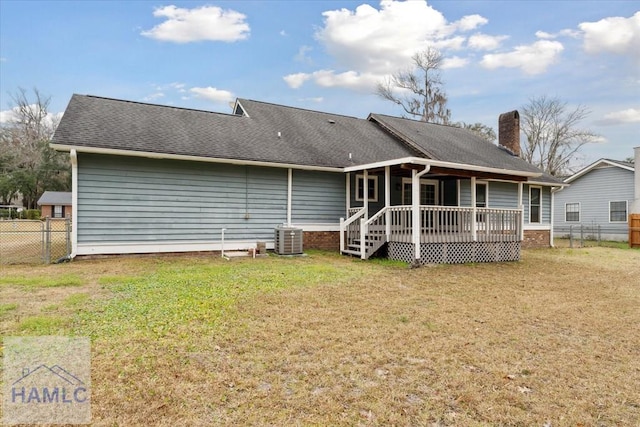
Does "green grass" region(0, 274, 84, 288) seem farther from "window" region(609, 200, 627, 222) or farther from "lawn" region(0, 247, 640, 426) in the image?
"window" region(609, 200, 627, 222)

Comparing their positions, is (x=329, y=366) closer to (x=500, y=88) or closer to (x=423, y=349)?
(x=423, y=349)

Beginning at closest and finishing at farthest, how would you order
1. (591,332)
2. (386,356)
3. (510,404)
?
(510,404) < (386,356) < (591,332)

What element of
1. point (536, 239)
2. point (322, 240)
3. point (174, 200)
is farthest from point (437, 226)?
point (536, 239)

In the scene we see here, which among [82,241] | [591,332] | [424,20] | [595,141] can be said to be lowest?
[591,332]

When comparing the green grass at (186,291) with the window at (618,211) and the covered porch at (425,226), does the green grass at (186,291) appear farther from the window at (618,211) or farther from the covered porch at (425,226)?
the window at (618,211)

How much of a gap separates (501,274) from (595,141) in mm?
31415

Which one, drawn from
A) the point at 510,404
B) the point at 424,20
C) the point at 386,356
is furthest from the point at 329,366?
the point at 424,20

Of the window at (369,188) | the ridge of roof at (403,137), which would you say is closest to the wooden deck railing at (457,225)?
the window at (369,188)

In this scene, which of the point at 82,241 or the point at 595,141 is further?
the point at 595,141

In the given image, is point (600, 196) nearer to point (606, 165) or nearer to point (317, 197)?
point (606, 165)

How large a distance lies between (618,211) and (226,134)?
19942mm

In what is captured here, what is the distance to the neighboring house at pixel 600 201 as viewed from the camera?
18.8 m

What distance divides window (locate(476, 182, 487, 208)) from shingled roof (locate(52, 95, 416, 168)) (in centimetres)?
330

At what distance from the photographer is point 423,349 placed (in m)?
3.75
